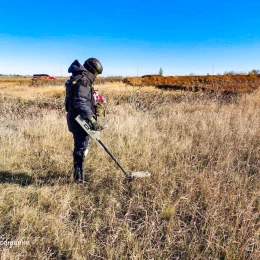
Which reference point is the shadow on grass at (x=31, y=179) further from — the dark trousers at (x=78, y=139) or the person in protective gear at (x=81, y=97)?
the person in protective gear at (x=81, y=97)

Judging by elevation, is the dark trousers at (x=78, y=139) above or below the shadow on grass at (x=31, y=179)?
above

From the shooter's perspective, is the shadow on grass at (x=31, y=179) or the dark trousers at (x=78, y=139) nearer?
the dark trousers at (x=78, y=139)

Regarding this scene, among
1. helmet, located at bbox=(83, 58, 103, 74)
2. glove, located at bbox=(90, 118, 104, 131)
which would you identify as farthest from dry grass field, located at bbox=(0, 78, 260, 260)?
helmet, located at bbox=(83, 58, 103, 74)

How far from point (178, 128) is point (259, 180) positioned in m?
2.91

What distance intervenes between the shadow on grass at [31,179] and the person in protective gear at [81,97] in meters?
0.44

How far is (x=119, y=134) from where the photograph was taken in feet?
16.9

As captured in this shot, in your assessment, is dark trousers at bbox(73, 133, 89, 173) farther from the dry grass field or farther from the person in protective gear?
the dry grass field

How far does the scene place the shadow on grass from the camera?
10.6 feet

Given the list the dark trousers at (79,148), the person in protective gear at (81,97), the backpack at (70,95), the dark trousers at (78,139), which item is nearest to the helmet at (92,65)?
the person in protective gear at (81,97)

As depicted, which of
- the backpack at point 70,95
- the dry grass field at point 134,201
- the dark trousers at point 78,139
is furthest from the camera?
the dark trousers at point 78,139

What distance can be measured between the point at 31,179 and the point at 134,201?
1.66m

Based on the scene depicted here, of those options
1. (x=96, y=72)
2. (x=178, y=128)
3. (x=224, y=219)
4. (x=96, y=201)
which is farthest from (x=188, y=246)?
(x=178, y=128)

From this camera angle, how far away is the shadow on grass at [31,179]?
3.22 meters

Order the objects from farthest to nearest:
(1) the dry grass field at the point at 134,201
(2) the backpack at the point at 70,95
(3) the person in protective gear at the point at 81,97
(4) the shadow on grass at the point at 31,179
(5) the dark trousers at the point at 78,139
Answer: (4) the shadow on grass at the point at 31,179, (5) the dark trousers at the point at 78,139, (2) the backpack at the point at 70,95, (3) the person in protective gear at the point at 81,97, (1) the dry grass field at the point at 134,201
